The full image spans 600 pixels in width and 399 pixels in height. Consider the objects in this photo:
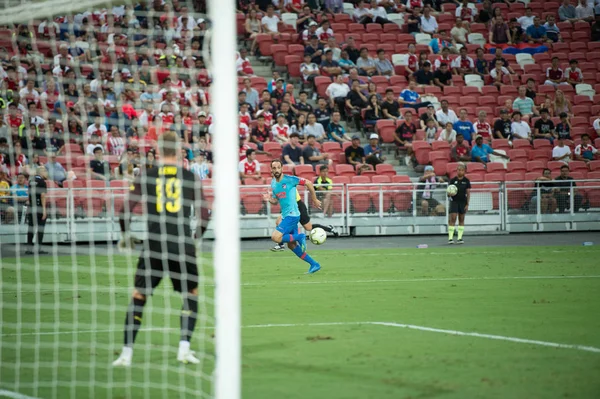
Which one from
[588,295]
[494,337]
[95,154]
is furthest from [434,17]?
[494,337]

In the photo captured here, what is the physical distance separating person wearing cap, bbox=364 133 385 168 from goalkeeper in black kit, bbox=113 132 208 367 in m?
17.9

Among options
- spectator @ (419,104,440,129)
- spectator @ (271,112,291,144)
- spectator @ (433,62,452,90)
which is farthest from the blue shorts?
spectator @ (433,62,452,90)

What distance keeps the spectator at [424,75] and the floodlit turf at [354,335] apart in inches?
524

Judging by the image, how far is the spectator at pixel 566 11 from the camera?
108ft

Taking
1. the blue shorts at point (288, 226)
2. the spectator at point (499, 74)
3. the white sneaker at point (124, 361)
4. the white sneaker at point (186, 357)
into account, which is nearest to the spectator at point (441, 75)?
Answer: the spectator at point (499, 74)

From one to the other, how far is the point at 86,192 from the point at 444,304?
12.7 m

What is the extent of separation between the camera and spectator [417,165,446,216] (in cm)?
2408

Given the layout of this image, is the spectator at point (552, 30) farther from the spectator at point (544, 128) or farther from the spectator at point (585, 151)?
the spectator at point (585, 151)

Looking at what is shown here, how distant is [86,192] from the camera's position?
863 inches

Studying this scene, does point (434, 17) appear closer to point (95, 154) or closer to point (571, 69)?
point (571, 69)

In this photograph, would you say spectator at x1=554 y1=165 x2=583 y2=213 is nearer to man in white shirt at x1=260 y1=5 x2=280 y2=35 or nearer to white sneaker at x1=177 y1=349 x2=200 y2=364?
man in white shirt at x1=260 y1=5 x2=280 y2=35

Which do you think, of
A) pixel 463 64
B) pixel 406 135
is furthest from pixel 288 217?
pixel 463 64

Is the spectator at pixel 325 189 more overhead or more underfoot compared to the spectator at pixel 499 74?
more underfoot

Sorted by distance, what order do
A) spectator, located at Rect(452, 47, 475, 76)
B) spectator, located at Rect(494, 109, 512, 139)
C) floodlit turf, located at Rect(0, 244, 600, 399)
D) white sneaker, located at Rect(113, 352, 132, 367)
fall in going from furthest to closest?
spectator, located at Rect(452, 47, 475, 76) → spectator, located at Rect(494, 109, 512, 139) → white sneaker, located at Rect(113, 352, 132, 367) → floodlit turf, located at Rect(0, 244, 600, 399)
